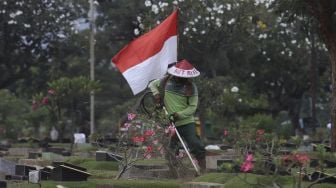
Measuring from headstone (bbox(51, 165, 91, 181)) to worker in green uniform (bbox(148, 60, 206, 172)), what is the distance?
2.02 m

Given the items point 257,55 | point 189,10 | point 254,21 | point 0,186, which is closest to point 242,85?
point 257,55

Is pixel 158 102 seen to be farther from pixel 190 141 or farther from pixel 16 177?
pixel 16 177

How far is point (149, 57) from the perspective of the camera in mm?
12297

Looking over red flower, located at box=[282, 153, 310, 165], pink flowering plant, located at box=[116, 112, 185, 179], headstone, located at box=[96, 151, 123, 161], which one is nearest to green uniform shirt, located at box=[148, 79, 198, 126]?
pink flowering plant, located at box=[116, 112, 185, 179]

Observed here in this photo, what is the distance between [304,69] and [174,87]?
86.5 ft

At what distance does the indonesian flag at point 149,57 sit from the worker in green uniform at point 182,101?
131 cm

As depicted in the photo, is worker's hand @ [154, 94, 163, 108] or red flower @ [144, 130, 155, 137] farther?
worker's hand @ [154, 94, 163, 108]

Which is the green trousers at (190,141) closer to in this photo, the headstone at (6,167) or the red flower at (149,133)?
the red flower at (149,133)

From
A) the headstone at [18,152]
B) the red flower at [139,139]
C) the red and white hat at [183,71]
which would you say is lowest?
the headstone at [18,152]

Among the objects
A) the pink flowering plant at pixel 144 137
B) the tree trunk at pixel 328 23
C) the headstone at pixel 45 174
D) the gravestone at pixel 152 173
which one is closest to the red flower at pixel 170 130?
the pink flowering plant at pixel 144 137

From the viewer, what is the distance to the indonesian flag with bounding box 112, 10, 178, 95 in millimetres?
12258

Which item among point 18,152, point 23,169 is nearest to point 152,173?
point 23,169

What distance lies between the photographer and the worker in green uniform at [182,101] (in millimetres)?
10791

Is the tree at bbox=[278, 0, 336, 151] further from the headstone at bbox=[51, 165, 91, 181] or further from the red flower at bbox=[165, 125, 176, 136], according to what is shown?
the headstone at bbox=[51, 165, 91, 181]
